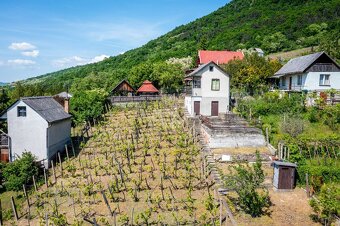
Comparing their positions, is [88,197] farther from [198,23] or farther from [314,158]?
[198,23]

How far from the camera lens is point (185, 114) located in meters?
34.9

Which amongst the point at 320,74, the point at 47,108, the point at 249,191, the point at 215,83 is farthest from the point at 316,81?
the point at 47,108

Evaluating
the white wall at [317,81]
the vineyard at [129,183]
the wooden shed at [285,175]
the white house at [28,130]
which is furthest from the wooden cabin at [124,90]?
the wooden shed at [285,175]

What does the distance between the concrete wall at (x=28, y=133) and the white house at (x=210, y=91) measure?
1523 cm

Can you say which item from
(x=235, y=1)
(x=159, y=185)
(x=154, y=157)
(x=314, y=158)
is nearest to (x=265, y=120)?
(x=314, y=158)

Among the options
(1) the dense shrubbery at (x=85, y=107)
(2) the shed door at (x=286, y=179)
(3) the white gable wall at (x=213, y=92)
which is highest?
(3) the white gable wall at (x=213, y=92)

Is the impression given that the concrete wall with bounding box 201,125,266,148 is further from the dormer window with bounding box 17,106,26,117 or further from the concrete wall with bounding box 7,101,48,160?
the dormer window with bounding box 17,106,26,117

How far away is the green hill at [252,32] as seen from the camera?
79.5m

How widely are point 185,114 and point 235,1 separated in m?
119

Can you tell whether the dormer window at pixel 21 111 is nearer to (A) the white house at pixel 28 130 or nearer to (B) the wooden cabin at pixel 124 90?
(A) the white house at pixel 28 130

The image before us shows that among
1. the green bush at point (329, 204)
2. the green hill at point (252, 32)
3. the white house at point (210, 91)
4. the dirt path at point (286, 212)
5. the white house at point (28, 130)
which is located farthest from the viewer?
the green hill at point (252, 32)

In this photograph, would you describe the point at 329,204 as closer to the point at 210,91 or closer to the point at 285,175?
the point at 285,175

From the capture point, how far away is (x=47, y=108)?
88.7 ft

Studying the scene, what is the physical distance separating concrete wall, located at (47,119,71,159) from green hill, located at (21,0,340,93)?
3015 centimetres
